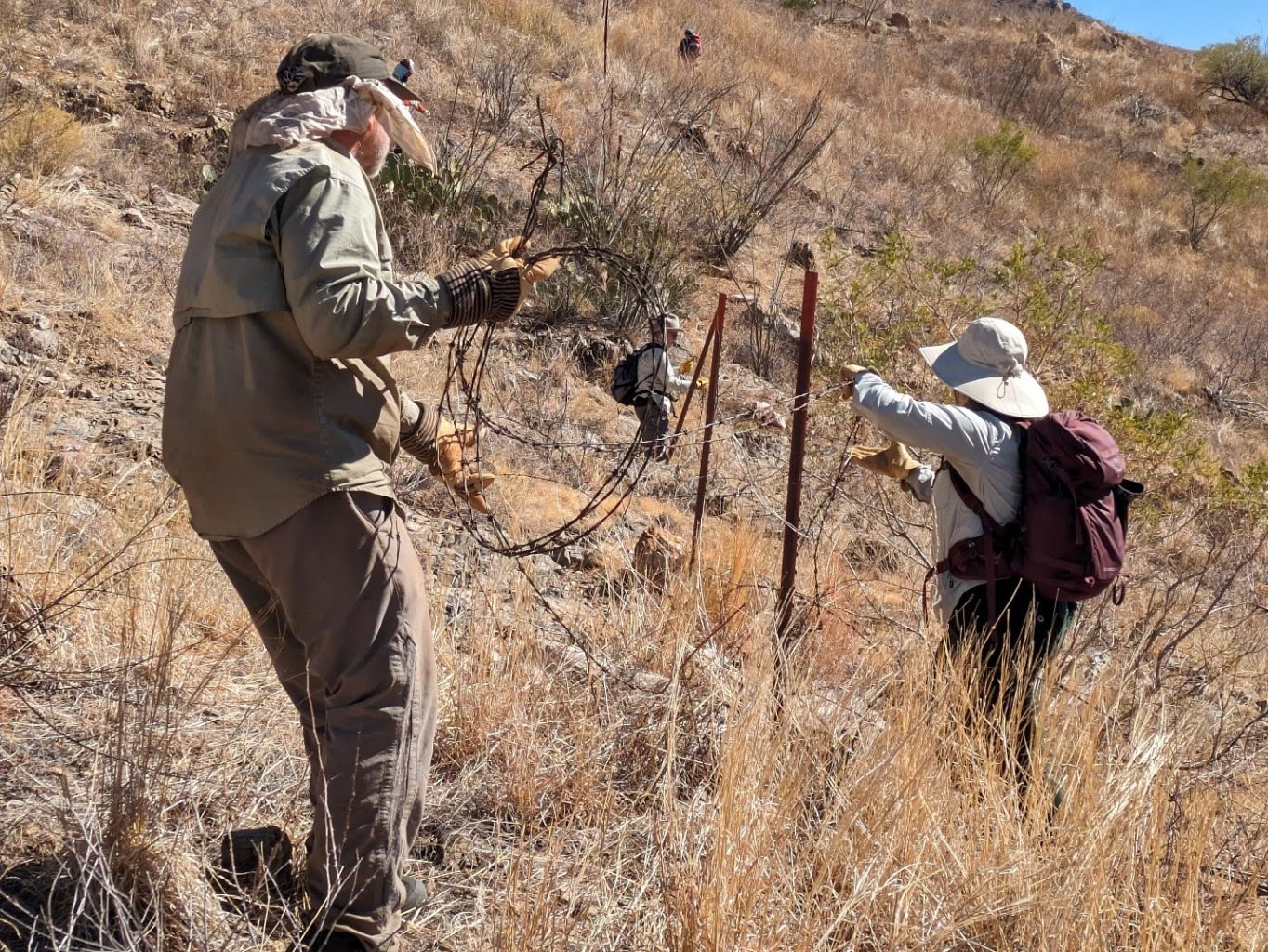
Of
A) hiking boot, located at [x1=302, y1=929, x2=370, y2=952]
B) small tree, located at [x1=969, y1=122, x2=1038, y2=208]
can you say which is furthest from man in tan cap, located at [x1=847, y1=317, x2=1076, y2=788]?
small tree, located at [x1=969, y1=122, x2=1038, y2=208]

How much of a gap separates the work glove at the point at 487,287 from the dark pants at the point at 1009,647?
4.81 feet

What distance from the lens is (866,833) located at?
2143 mm

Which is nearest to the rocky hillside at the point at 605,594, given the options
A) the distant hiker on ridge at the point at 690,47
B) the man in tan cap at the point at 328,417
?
the man in tan cap at the point at 328,417

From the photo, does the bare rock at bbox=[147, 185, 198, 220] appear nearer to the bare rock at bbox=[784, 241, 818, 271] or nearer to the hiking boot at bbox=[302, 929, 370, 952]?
the bare rock at bbox=[784, 241, 818, 271]

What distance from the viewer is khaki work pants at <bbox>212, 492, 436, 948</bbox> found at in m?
1.78

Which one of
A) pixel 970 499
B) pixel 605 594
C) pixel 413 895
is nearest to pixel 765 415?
pixel 605 594

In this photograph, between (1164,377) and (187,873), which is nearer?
(187,873)

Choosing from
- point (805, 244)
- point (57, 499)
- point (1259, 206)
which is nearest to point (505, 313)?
point (57, 499)

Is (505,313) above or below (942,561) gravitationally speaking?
above

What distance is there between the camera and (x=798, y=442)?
2988 millimetres

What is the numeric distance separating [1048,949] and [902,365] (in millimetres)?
7223

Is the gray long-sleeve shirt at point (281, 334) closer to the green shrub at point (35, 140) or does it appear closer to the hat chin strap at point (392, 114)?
the hat chin strap at point (392, 114)

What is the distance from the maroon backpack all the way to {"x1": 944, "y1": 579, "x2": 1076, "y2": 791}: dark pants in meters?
0.07

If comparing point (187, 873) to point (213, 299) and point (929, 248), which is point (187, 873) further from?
point (929, 248)
